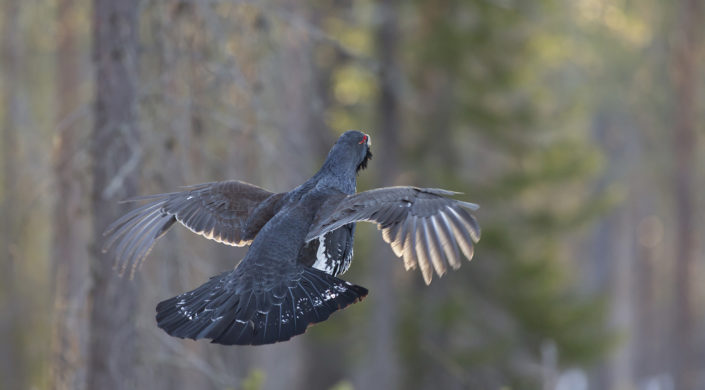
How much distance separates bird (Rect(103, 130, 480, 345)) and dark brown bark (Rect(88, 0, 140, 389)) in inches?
27.3

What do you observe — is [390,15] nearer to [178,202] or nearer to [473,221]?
[178,202]

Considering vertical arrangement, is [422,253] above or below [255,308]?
above

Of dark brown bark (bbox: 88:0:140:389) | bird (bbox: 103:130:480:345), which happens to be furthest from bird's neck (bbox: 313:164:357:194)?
dark brown bark (bbox: 88:0:140:389)

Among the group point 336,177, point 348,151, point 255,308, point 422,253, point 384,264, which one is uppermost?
point 384,264

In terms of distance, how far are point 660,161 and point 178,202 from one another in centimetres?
2199

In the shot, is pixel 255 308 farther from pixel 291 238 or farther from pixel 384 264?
pixel 384 264

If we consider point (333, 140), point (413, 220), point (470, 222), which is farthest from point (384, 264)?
point (470, 222)

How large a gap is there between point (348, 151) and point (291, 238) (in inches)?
29.1

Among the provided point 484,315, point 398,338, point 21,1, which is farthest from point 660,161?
point 21,1

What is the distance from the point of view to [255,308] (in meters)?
4.18

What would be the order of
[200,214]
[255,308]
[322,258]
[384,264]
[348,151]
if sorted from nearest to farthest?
[255,308]
[322,258]
[348,151]
[200,214]
[384,264]

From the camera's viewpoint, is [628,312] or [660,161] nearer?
[660,161]

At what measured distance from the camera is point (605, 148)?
1129 inches

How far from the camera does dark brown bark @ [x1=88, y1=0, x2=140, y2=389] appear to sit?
19.9ft
